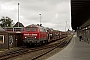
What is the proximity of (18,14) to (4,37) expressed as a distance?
2341cm

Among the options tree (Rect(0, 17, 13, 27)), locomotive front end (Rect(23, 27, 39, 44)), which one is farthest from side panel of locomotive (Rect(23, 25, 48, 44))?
tree (Rect(0, 17, 13, 27))

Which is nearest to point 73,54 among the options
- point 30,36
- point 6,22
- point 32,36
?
point 32,36

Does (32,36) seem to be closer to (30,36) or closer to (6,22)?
(30,36)

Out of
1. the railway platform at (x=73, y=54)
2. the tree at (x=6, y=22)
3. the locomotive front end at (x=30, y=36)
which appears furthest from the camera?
the tree at (x=6, y=22)

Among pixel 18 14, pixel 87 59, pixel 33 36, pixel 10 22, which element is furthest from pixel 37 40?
pixel 10 22

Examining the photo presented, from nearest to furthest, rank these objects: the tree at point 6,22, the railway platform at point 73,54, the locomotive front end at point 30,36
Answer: the railway platform at point 73,54, the locomotive front end at point 30,36, the tree at point 6,22

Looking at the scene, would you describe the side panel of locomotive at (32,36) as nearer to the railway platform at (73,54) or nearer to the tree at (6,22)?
the railway platform at (73,54)

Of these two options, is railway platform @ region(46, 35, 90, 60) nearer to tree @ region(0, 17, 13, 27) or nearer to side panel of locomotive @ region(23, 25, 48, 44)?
side panel of locomotive @ region(23, 25, 48, 44)

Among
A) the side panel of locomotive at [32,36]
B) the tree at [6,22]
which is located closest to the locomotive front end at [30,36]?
the side panel of locomotive at [32,36]

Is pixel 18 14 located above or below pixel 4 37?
above

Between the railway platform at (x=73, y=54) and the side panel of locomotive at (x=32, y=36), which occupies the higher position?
the side panel of locomotive at (x=32, y=36)

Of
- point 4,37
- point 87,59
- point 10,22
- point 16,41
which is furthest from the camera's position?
point 10,22

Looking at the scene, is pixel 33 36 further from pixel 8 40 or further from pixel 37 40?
pixel 8 40

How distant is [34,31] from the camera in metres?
29.5
